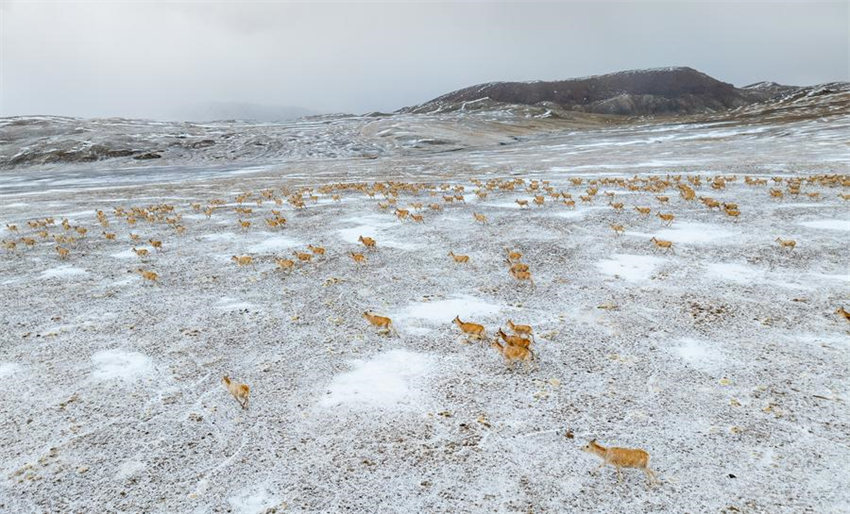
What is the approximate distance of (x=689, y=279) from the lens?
12148mm

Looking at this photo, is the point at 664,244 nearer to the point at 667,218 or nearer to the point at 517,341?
the point at 667,218

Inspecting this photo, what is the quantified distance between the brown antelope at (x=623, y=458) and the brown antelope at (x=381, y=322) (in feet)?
15.7

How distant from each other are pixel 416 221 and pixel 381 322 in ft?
36.9

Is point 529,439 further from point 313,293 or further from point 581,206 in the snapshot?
point 581,206

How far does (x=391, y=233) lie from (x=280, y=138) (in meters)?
75.7

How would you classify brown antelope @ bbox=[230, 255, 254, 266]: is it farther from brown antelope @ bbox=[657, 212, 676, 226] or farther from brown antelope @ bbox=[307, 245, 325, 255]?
brown antelope @ bbox=[657, 212, 676, 226]

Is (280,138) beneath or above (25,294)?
above

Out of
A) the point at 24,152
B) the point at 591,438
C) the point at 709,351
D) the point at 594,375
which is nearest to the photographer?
the point at 591,438

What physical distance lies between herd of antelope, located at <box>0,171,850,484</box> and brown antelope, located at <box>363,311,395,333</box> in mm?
21

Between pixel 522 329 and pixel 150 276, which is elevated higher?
pixel 150 276

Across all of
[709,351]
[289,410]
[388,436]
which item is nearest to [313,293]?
[289,410]

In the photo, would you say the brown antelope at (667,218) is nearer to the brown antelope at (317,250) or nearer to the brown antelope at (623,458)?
the brown antelope at (317,250)

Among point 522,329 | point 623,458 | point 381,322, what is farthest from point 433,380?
point 623,458

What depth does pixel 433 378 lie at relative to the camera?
26.7 ft
